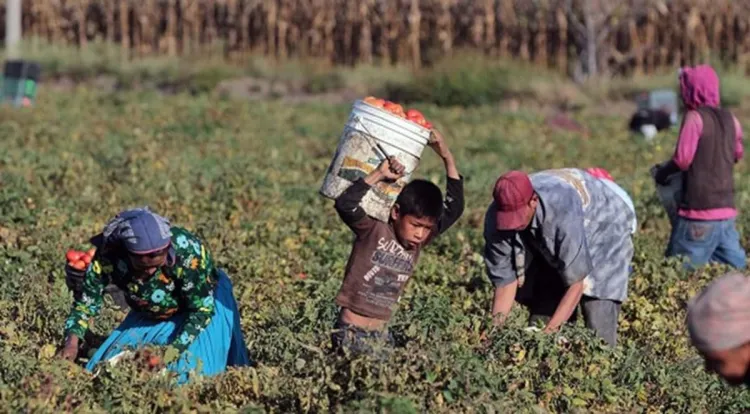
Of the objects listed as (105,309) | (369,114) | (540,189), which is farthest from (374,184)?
(105,309)

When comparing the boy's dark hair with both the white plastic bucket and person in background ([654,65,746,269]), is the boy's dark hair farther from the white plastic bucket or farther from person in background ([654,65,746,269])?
person in background ([654,65,746,269])

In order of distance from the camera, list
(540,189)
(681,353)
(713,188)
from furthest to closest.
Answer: (713,188) → (681,353) → (540,189)

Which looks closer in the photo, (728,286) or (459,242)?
(728,286)

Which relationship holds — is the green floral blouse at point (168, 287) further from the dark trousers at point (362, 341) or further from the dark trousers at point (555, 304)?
the dark trousers at point (555, 304)

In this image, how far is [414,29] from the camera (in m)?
29.2

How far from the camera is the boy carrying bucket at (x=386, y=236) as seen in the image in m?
6.41

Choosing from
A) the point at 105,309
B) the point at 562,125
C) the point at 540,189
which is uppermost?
the point at 540,189

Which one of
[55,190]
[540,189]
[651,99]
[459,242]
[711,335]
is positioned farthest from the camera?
[651,99]

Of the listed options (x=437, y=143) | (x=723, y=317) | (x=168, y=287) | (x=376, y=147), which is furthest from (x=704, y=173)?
(x=723, y=317)

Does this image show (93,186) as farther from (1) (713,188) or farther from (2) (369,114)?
(2) (369,114)

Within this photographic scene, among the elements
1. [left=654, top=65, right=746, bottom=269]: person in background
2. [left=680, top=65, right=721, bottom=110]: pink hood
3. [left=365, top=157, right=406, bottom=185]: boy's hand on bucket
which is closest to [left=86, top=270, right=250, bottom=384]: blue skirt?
[left=365, top=157, right=406, bottom=185]: boy's hand on bucket

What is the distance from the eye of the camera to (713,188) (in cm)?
943

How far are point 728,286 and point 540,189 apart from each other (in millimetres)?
2493

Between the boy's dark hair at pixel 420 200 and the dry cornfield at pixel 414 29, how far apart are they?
825 inches
